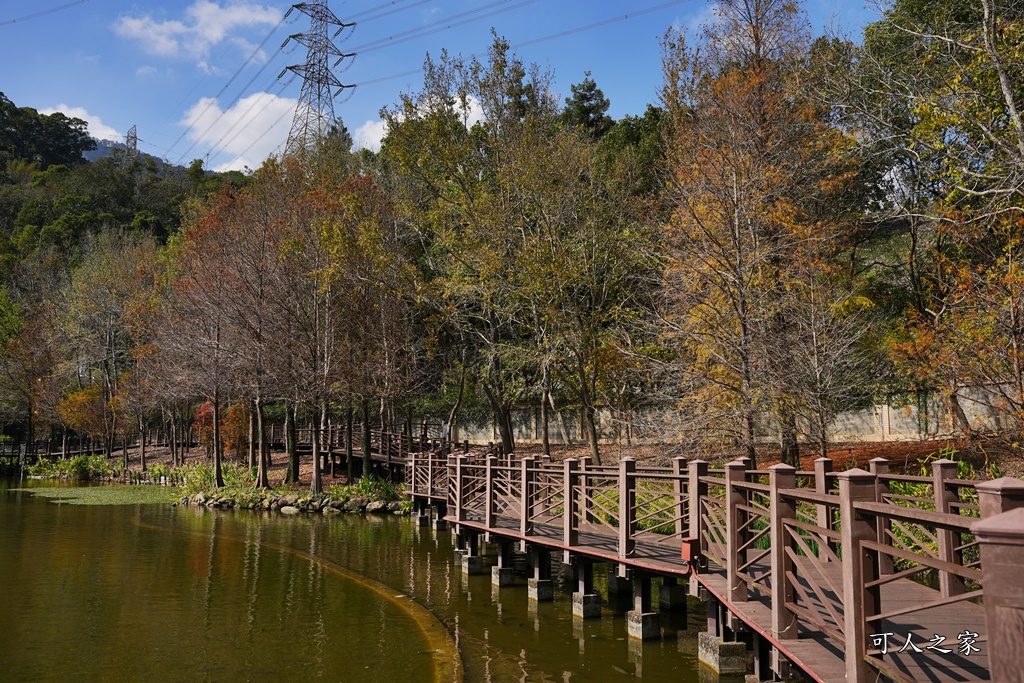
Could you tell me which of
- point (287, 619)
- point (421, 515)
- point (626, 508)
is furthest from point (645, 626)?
point (421, 515)

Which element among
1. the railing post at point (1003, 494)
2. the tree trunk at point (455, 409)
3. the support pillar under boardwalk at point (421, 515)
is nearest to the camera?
the railing post at point (1003, 494)

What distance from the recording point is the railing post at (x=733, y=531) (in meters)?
7.81

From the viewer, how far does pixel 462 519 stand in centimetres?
1633

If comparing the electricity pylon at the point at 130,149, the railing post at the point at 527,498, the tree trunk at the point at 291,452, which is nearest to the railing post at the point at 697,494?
the railing post at the point at 527,498

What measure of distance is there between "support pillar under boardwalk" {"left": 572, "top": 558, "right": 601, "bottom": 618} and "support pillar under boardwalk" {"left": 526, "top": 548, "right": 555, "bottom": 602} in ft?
3.29

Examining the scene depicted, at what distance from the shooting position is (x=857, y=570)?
4770mm

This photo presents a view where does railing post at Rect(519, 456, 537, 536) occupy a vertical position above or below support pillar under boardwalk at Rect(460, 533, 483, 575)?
above

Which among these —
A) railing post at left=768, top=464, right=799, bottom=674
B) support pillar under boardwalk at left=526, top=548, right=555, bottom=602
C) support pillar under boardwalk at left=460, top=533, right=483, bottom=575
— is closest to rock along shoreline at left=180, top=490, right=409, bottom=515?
support pillar under boardwalk at left=460, top=533, right=483, bottom=575

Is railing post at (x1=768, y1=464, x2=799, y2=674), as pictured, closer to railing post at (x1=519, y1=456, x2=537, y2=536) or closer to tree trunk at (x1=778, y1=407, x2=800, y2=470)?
railing post at (x1=519, y1=456, x2=537, y2=536)

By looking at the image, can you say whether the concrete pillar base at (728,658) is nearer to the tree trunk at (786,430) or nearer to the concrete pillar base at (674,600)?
the concrete pillar base at (674,600)

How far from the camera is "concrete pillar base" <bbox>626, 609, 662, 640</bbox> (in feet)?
32.9

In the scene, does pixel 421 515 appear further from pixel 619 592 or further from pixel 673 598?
pixel 673 598

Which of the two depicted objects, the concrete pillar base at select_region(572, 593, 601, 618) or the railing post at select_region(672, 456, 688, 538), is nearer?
the railing post at select_region(672, 456, 688, 538)

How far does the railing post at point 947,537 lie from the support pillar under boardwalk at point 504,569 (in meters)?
7.90
